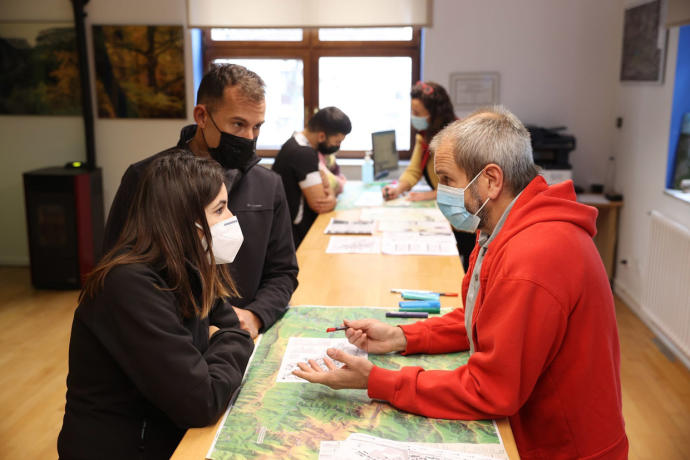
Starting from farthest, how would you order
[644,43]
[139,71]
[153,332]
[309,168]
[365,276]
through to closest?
1. [139,71]
2. [644,43]
3. [309,168]
4. [365,276]
5. [153,332]

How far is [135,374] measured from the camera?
124 centimetres

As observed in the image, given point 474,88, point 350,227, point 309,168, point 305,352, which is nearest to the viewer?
point 305,352

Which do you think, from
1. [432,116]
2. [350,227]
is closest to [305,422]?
[350,227]

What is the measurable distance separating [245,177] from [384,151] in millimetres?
2832

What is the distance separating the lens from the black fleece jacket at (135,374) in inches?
48.2

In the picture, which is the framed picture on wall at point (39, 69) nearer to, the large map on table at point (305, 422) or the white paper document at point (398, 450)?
the large map on table at point (305, 422)

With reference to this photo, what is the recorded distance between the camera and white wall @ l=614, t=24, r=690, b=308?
3967mm

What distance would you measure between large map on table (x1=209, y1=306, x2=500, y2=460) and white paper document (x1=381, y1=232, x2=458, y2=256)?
122 centimetres

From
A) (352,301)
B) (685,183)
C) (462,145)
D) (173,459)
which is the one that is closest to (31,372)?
(352,301)

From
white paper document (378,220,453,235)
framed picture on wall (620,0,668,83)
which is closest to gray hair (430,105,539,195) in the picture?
white paper document (378,220,453,235)

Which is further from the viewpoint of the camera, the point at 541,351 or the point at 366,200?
the point at 366,200

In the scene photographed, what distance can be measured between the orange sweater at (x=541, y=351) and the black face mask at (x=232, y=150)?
891 millimetres

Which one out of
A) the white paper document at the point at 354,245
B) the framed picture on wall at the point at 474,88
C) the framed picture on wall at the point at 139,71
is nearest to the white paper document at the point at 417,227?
the white paper document at the point at 354,245

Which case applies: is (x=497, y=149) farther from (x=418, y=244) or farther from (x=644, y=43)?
(x=644, y=43)
